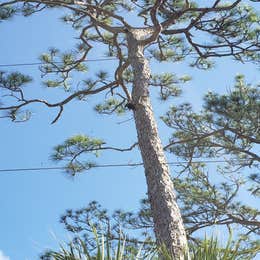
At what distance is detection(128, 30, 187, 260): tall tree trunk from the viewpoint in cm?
311

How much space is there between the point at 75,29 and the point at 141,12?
27.9 inches

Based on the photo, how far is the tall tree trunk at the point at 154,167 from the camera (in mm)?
3111

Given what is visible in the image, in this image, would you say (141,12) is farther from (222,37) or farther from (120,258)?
(120,258)

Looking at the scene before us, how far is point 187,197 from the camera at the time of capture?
554cm

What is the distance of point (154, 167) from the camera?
355 cm

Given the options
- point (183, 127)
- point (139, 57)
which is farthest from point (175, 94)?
point (139, 57)

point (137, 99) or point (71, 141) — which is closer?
point (137, 99)

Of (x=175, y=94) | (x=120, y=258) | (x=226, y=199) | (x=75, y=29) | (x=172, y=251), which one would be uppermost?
(x=75, y=29)

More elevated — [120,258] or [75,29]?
[75,29]

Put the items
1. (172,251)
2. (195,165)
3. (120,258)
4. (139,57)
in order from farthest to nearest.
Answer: (195,165) → (139,57) → (172,251) → (120,258)

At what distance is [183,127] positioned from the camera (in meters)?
5.55

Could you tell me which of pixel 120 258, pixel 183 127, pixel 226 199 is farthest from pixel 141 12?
pixel 120 258

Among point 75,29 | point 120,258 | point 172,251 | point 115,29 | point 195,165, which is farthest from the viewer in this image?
point 195,165

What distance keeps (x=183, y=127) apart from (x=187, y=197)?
0.76 metres
